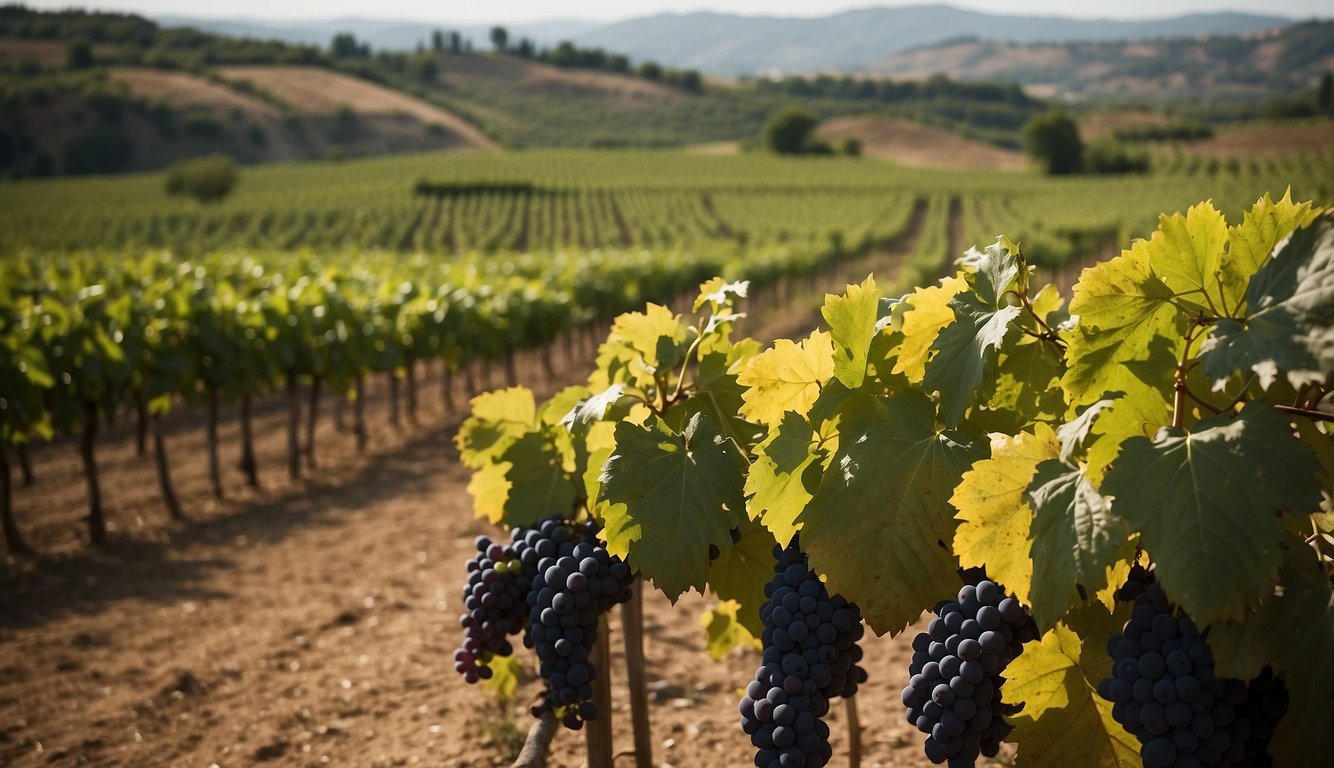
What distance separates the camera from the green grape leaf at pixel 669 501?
1.78 metres

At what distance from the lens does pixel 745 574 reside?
224 centimetres

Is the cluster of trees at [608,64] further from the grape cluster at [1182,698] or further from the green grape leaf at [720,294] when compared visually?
the grape cluster at [1182,698]

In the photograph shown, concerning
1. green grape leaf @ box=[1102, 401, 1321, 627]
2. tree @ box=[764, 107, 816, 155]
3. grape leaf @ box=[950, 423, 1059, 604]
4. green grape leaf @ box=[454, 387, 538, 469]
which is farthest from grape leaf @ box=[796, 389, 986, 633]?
tree @ box=[764, 107, 816, 155]

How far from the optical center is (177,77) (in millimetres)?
118875

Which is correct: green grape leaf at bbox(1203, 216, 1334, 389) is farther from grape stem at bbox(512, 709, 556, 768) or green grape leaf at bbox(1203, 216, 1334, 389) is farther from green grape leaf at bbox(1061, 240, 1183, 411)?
grape stem at bbox(512, 709, 556, 768)

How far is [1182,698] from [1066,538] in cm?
29

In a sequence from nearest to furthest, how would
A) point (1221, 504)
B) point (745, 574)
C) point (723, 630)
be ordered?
1. point (1221, 504)
2. point (745, 574)
3. point (723, 630)

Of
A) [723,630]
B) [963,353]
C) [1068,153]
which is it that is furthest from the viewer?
[1068,153]

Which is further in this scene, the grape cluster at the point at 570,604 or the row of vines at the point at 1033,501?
the grape cluster at the point at 570,604

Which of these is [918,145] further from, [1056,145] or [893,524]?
[893,524]

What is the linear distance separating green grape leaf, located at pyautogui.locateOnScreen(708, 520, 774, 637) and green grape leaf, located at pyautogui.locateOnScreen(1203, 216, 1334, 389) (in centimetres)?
111

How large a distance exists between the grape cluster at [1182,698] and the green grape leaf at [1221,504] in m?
0.13

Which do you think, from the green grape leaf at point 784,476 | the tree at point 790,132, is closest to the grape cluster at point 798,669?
the green grape leaf at point 784,476

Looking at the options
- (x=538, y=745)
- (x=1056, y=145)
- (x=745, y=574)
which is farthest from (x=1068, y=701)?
(x=1056, y=145)
